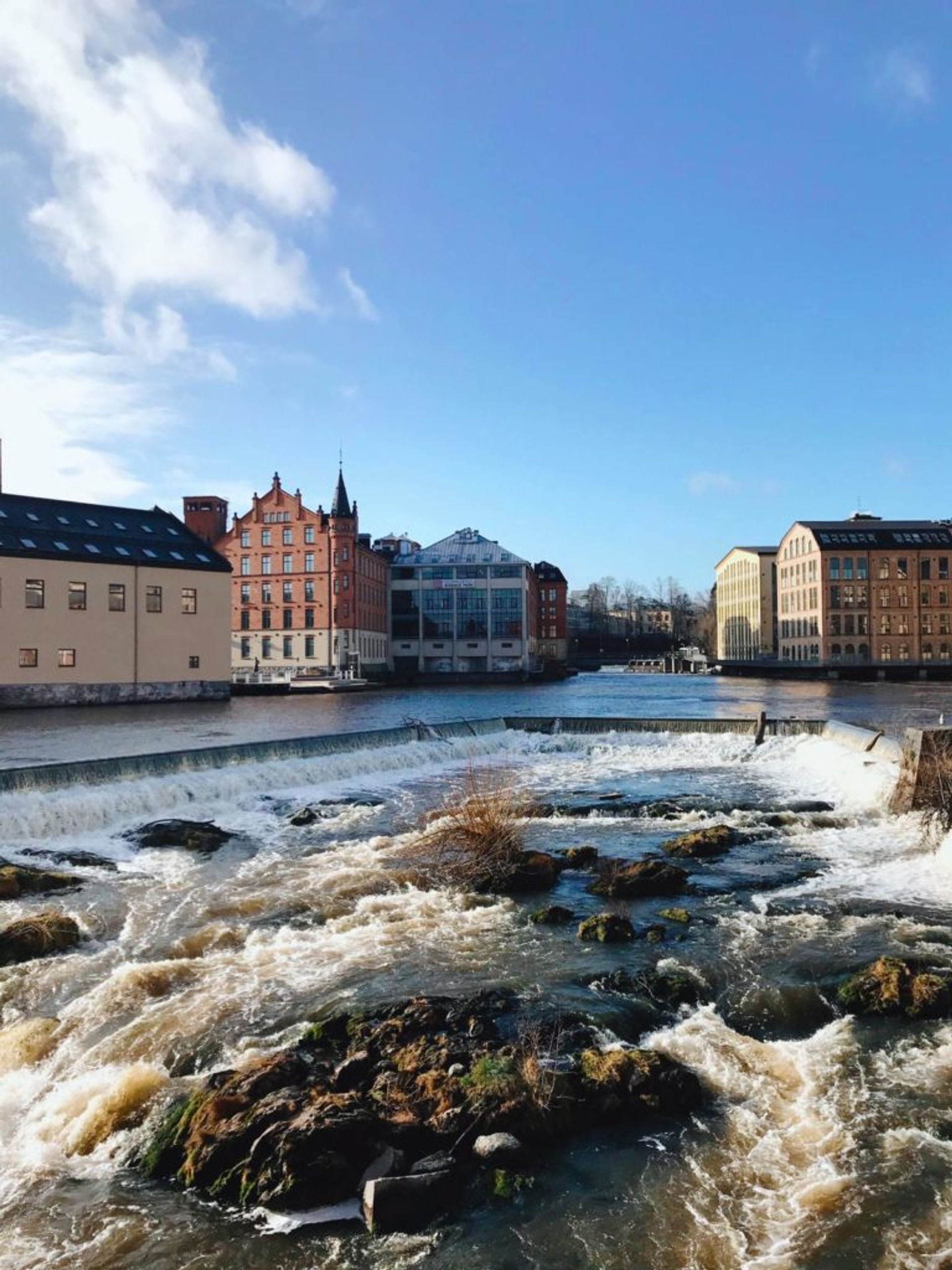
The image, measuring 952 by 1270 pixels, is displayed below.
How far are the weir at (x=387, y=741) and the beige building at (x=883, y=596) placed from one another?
48323 mm

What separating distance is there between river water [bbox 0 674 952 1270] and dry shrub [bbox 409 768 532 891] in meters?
0.57

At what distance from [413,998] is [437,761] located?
60.1 ft

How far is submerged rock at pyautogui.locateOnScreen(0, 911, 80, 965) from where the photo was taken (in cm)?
977

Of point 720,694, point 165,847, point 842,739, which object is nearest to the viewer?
point 165,847

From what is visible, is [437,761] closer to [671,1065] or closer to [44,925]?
[44,925]

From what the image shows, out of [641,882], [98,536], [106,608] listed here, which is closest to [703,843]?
[641,882]

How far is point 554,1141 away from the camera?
632cm

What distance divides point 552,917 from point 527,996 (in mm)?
2528

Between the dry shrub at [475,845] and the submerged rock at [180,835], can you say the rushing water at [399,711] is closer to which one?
the submerged rock at [180,835]

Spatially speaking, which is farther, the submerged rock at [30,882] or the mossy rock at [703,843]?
the mossy rock at [703,843]

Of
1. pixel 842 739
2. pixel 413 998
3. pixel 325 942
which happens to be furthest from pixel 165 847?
pixel 842 739

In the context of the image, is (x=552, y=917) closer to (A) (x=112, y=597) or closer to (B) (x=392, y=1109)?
(B) (x=392, y=1109)

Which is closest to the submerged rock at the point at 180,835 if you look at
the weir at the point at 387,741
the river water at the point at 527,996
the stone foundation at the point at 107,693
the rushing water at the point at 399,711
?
the river water at the point at 527,996

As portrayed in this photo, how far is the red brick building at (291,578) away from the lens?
67.6 meters
